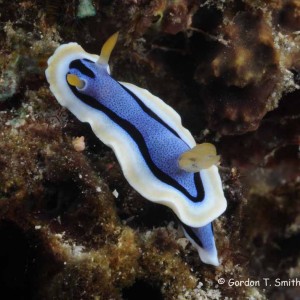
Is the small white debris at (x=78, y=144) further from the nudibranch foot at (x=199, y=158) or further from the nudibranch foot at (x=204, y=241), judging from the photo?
the nudibranch foot at (x=204, y=241)

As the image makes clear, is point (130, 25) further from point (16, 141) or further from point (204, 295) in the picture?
point (204, 295)

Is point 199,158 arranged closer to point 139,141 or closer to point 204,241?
point 139,141

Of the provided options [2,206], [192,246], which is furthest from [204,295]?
[2,206]

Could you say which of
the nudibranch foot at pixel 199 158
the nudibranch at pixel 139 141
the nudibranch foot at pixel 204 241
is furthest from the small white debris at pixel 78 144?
the nudibranch foot at pixel 204 241

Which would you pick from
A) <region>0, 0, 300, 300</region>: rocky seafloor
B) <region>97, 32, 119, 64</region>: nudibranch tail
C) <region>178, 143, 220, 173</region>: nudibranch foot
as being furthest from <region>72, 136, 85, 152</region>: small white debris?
<region>178, 143, 220, 173</region>: nudibranch foot

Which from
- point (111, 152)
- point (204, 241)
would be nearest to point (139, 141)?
point (111, 152)

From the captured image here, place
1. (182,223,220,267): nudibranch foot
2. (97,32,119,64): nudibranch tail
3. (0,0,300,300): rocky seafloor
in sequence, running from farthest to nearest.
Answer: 1. (182,223,220,267): nudibranch foot
2. (97,32,119,64): nudibranch tail
3. (0,0,300,300): rocky seafloor

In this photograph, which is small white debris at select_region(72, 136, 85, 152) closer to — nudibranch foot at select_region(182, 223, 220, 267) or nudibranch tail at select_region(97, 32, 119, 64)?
nudibranch tail at select_region(97, 32, 119, 64)
